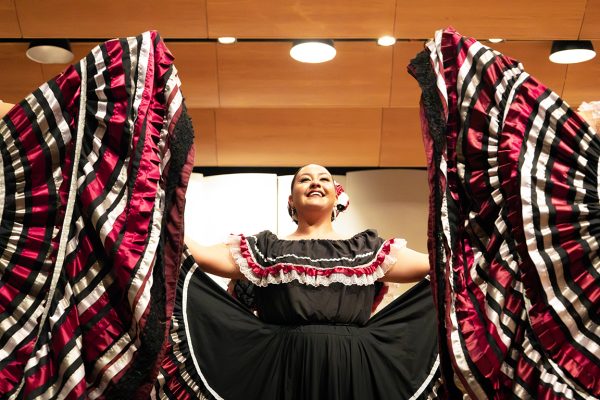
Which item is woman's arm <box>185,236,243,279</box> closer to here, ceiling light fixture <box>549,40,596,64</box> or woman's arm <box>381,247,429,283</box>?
woman's arm <box>381,247,429,283</box>

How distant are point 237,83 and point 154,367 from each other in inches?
94.8

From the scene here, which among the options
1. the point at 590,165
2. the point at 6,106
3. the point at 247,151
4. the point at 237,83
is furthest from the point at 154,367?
the point at 247,151

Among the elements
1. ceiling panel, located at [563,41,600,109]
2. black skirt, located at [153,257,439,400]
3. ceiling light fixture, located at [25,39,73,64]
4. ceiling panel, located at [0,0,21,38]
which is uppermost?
ceiling panel, located at [0,0,21,38]

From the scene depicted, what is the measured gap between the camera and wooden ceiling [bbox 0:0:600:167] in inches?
124

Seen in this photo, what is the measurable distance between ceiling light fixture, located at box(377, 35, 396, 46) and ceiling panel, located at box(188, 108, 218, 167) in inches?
43.9

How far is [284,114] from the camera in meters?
3.94

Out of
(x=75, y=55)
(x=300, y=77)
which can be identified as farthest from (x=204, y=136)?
(x=75, y=55)

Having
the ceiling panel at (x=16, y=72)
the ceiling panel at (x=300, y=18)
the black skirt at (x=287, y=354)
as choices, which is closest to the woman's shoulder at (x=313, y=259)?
the black skirt at (x=287, y=354)

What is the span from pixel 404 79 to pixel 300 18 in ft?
2.50

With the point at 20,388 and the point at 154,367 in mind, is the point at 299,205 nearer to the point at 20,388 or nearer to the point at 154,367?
the point at 154,367

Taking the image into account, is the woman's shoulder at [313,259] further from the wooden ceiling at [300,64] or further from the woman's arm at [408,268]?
the wooden ceiling at [300,64]

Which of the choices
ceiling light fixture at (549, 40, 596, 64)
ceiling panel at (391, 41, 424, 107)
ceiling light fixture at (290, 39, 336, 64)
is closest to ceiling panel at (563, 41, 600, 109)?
ceiling light fixture at (549, 40, 596, 64)

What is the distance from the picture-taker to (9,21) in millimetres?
3174

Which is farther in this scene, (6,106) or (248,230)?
(248,230)
